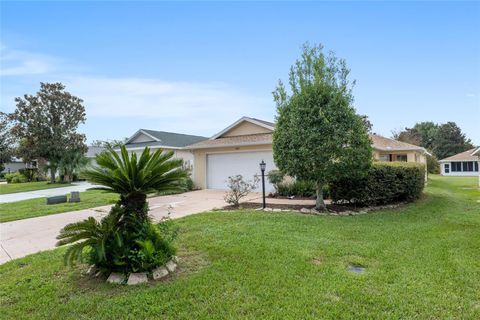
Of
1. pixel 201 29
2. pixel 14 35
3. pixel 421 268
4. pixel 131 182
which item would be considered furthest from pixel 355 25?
pixel 14 35

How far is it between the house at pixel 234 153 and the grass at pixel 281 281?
8.87m

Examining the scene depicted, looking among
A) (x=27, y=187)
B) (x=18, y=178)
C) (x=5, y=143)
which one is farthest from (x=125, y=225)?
(x=5, y=143)

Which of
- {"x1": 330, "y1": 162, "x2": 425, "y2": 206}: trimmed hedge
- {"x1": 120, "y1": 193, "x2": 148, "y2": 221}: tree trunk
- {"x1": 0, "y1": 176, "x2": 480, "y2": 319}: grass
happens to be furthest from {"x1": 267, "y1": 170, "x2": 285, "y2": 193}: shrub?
{"x1": 120, "y1": 193, "x2": 148, "y2": 221}: tree trunk

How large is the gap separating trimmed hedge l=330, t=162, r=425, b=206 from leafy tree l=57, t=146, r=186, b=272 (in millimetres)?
7480

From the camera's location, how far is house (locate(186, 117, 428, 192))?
15.6 metres

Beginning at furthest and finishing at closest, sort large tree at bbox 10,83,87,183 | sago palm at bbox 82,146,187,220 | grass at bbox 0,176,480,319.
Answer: large tree at bbox 10,83,87,183, sago palm at bbox 82,146,187,220, grass at bbox 0,176,480,319

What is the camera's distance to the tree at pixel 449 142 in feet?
161

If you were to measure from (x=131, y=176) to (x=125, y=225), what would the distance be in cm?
75

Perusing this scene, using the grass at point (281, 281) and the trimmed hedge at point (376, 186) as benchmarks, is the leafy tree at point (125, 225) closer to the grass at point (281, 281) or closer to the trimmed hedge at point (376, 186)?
the grass at point (281, 281)

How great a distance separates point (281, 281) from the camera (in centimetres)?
414

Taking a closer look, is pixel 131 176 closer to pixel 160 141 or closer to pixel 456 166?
pixel 160 141

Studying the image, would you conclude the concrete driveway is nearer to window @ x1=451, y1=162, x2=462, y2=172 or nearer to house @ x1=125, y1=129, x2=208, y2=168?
house @ x1=125, y1=129, x2=208, y2=168

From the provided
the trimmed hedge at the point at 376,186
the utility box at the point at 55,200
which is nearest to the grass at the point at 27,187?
the utility box at the point at 55,200

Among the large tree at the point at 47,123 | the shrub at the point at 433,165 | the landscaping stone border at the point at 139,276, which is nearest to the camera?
the landscaping stone border at the point at 139,276
